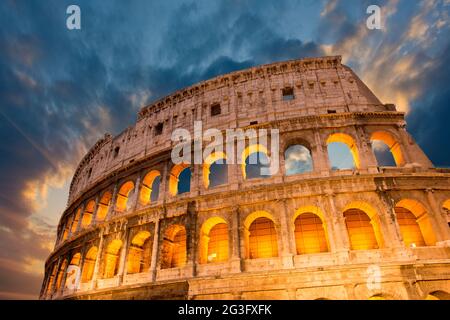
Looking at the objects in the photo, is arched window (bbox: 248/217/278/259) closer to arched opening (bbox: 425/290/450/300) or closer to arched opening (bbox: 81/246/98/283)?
arched opening (bbox: 425/290/450/300)

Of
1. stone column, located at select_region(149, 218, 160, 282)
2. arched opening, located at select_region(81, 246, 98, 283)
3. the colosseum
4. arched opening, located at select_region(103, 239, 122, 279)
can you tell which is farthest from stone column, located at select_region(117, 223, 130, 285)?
arched opening, located at select_region(81, 246, 98, 283)

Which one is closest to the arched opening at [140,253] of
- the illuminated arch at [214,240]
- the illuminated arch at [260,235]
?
the illuminated arch at [214,240]

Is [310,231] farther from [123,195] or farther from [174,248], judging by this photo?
[123,195]

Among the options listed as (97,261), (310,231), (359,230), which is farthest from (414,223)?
(97,261)

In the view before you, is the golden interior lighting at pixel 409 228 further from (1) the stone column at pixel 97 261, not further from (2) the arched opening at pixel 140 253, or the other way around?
(1) the stone column at pixel 97 261

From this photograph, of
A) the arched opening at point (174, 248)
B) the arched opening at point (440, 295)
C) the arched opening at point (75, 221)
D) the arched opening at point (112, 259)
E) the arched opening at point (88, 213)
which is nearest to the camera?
the arched opening at point (440, 295)
